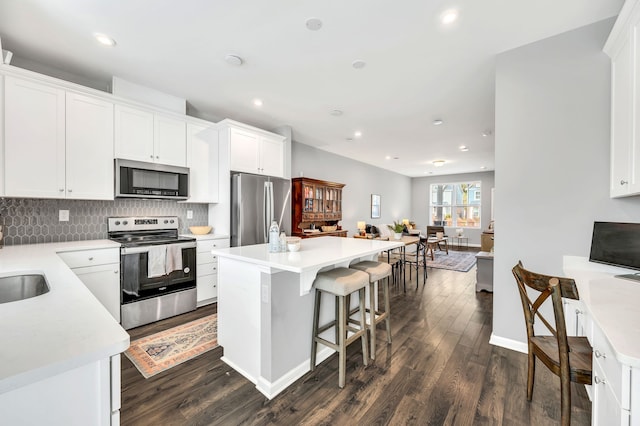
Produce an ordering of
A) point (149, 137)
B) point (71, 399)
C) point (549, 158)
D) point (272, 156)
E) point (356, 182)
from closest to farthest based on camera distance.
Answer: point (71, 399)
point (549, 158)
point (149, 137)
point (272, 156)
point (356, 182)

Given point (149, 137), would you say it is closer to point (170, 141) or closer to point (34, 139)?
point (170, 141)

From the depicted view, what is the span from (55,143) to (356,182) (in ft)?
20.4

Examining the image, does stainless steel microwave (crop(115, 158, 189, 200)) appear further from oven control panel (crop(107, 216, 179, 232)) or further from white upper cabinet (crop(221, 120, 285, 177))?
white upper cabinet (crop(221, 120, 285, 177))

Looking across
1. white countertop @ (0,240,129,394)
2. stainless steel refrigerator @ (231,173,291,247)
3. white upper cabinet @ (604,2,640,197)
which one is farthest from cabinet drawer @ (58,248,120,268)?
white upper cabinet @ (604,2,640,197)

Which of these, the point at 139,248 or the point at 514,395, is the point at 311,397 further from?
the point at 139,248

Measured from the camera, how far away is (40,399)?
636 mm

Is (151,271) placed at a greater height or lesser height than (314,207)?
lesser

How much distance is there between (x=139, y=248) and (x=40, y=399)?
2.60m

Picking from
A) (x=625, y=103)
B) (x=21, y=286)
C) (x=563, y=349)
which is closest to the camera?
(x=563, y=349)

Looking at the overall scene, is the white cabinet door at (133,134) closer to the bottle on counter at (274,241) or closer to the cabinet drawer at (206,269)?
the cabinet drawer at (206,269)

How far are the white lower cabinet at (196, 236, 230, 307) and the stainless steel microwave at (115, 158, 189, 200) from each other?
70 cm

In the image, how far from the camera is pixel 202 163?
380 cm

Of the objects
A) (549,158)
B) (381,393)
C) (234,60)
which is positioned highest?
(234,60)

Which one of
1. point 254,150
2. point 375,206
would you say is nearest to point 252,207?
point 254,150
